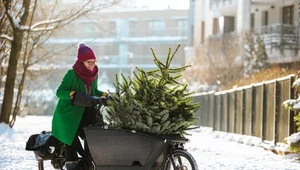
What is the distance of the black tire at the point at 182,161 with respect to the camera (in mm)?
8320

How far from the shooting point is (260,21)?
47188 mm

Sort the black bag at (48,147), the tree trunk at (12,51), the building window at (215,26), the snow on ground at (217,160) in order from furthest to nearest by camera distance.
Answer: the building window at (215,26)
the tree trunk at (12,51)
the snow on ground at (217,160)
the black bag at (48,147)

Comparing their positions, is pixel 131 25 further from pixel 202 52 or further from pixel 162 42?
pixel 202 52

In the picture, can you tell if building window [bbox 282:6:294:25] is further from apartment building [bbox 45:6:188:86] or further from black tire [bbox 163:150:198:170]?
apartment building [bbox 45:6:188:86]

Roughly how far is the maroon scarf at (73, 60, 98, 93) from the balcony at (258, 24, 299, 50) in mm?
31365

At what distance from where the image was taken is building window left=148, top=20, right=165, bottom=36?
102 m

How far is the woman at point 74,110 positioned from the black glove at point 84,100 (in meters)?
0.20

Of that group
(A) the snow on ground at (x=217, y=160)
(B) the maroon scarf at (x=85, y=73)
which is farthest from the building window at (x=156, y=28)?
(B) the maroon scarf at (x=85, y=73)

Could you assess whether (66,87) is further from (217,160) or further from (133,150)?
(217,160)

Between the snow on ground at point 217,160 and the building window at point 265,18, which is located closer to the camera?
the snow on ground at point 217,160

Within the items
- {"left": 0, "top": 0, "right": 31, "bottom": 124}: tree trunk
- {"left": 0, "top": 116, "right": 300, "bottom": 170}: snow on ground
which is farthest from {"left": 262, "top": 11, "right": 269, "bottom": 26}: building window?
{"left": 0, "top": 116, "right": 300, "bottom": 170}: snow on ground

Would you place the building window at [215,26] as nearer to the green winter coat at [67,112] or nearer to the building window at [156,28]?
the building window at [156,28]

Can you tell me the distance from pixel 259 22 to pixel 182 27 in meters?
53.0

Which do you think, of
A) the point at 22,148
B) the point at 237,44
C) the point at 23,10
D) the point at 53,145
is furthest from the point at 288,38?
the point at 53,145
